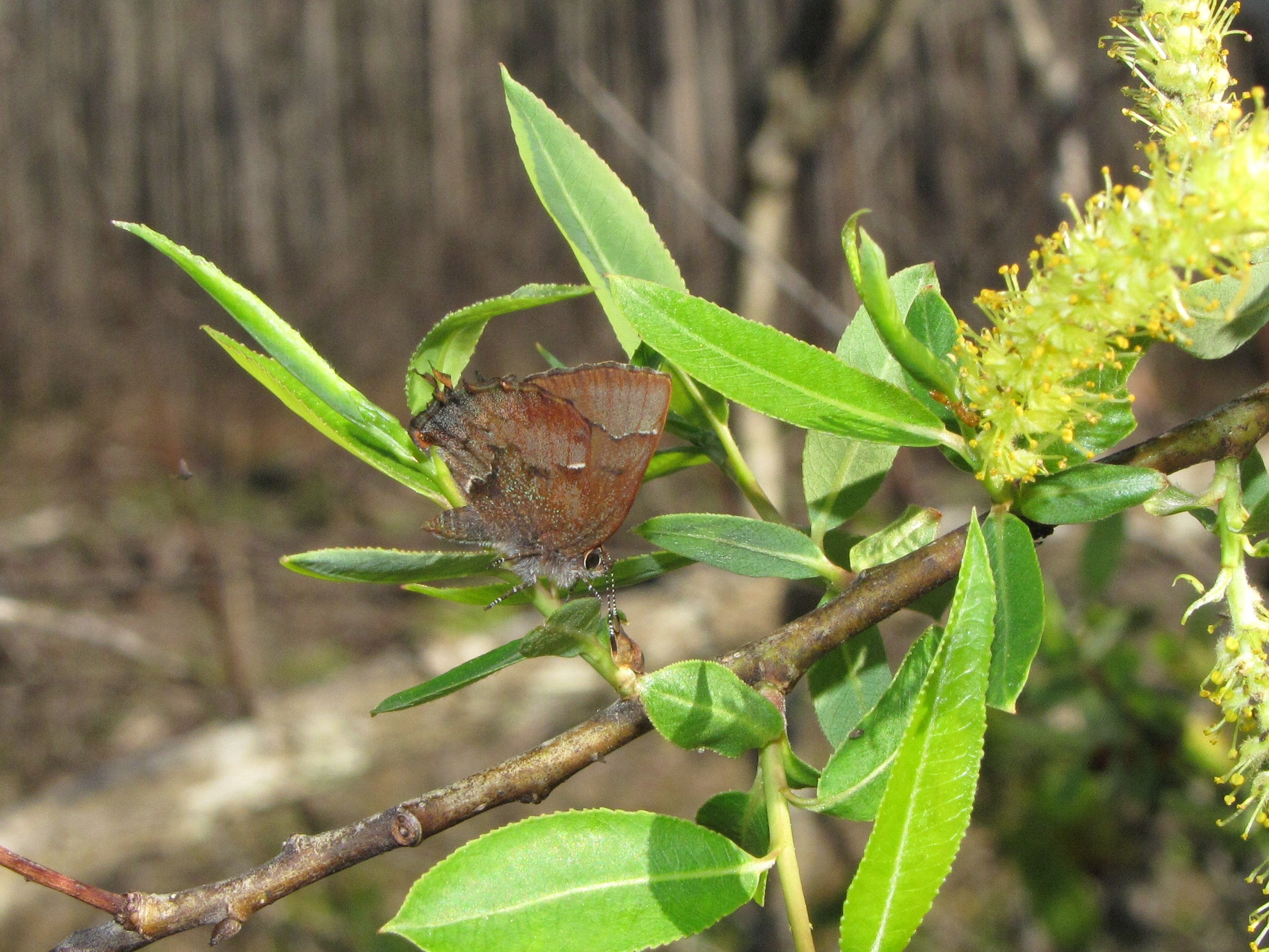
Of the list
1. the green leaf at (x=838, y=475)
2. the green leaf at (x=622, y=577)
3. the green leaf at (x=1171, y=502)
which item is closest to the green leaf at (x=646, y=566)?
the green leaf at (x=622, y=577)

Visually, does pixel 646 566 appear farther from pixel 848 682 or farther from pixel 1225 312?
pixel 1225 312

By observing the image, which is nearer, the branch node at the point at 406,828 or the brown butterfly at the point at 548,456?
the branch node at the point at 406,828

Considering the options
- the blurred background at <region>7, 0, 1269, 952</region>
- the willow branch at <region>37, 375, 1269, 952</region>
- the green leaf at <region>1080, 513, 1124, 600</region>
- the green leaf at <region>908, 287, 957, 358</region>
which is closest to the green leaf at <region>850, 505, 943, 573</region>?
the willow branch at <region>37, 375, 1269, 952</region>

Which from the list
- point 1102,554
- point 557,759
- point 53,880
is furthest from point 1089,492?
point 1102,554

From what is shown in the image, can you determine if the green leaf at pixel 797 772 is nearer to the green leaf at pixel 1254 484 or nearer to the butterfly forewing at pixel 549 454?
the butterfly forewing at pixel 549 454

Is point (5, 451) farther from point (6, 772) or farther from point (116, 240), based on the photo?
point (6, 772)

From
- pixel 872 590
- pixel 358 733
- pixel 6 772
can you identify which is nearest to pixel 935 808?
pixel 872 590
